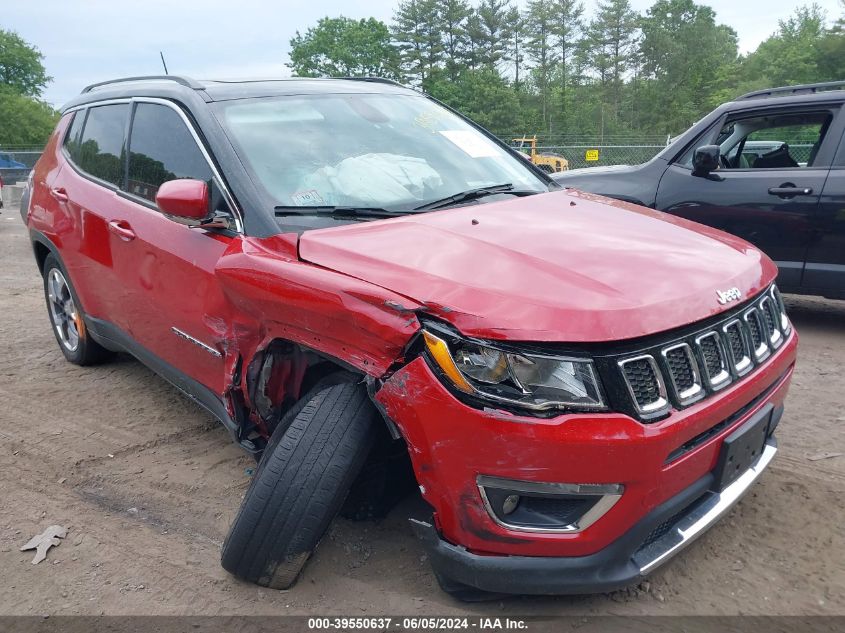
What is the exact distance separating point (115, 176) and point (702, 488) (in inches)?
130

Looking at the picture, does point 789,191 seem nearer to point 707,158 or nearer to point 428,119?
point 707,158

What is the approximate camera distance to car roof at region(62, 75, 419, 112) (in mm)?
3371

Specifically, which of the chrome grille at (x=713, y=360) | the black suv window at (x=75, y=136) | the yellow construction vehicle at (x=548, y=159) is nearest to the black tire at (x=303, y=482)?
the chrome grille at (x=713, y=360)

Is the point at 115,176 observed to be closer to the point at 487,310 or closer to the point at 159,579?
the point at 159,579

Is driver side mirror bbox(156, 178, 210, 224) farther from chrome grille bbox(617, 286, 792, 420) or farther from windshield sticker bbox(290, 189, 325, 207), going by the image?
chrome grille bbox(617, 286, 792, 420)

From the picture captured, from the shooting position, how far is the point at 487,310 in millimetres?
2061

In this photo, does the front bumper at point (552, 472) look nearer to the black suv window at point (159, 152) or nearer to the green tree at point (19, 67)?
the black suv window at point (159, 152)

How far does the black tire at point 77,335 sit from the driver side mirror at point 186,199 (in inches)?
77.5

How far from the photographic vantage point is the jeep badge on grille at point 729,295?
7.66 ft

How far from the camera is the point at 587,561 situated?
2121mm

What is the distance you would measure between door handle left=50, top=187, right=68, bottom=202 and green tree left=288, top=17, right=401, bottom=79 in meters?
60.8

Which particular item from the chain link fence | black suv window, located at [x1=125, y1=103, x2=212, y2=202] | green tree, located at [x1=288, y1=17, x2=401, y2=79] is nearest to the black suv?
black suv window, located at [x1=125, y1=103, x2=212, y2=202]

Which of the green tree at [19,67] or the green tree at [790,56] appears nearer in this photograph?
the green tree at [790,56]

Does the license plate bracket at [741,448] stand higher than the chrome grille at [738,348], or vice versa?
the chrome grille at [738,348]
